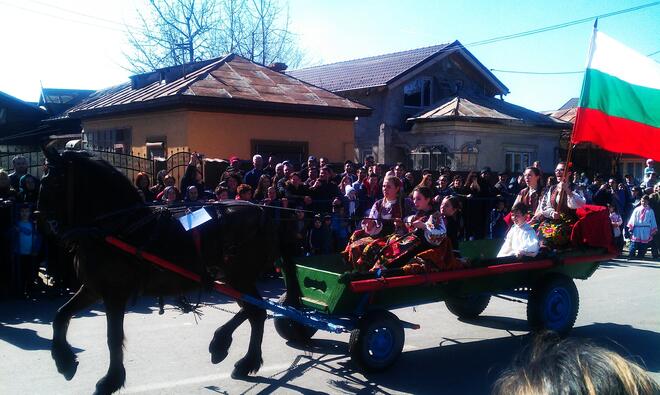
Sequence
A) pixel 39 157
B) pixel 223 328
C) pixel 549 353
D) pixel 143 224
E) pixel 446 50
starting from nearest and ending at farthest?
pixel 549 353 < pixel 143 224 < pixel 223 328 < pixel 39 157 < pixel 446 50

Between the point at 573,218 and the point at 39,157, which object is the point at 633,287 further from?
the point at 39,157

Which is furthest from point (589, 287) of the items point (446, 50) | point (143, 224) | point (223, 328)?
point (446, 50)

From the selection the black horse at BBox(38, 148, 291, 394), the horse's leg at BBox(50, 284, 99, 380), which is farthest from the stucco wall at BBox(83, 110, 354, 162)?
the horse's leg at BBox(50, 284, 99, 380)

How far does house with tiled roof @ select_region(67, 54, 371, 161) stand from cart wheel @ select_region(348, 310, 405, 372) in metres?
10.4

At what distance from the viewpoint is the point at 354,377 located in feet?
19.9

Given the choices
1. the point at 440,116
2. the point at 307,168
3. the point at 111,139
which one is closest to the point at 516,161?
the point at 440,116

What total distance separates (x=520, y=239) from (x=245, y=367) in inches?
148

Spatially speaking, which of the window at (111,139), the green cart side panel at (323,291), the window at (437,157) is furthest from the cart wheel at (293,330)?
the window at (437,157)

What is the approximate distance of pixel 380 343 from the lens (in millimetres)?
6113

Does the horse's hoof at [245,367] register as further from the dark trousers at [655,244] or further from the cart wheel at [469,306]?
the dark trousers at [655,244]

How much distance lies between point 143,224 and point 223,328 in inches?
52.1

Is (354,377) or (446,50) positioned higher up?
(446,50)

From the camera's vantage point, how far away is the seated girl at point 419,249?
6406 millimetres

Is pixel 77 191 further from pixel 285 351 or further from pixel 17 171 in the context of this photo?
pixel 17 171
